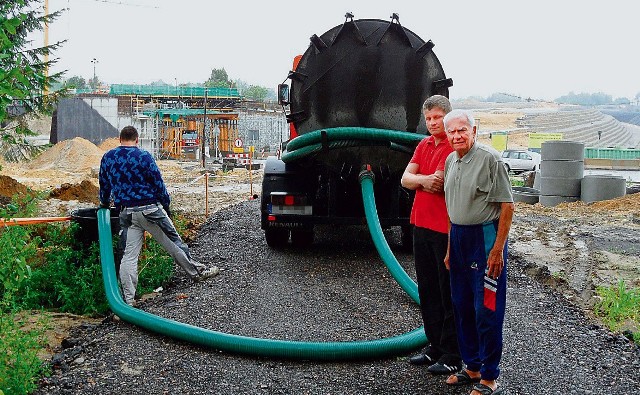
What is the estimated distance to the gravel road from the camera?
465 centimetres

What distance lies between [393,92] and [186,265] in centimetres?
306

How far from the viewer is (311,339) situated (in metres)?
5.63

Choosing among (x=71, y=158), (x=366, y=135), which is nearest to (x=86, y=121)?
(x=71, y=158)

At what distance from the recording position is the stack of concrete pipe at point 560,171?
18.0 metres

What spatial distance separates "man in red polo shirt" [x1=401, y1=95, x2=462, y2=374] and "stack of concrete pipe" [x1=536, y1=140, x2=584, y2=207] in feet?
46.1

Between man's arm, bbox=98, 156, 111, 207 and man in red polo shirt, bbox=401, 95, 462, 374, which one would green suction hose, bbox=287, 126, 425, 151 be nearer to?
man's arm, bbox=98, 156, 111, 207

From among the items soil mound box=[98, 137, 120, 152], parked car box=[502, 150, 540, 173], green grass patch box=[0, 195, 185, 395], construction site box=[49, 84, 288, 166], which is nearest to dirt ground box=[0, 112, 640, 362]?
green grass patch box=[0, 195, 185, 395]

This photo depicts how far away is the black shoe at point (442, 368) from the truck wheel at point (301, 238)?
4.87 m

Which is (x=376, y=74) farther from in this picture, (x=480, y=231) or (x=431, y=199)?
(x=480, y=231)

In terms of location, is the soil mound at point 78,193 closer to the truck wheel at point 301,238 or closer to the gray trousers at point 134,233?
the truck wheel at point 301,238

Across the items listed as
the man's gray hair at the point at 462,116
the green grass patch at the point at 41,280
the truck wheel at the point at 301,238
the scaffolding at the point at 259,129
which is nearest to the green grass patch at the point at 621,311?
the man's gray hair at the point at 462,116

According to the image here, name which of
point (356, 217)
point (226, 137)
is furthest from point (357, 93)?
point (226, 137)

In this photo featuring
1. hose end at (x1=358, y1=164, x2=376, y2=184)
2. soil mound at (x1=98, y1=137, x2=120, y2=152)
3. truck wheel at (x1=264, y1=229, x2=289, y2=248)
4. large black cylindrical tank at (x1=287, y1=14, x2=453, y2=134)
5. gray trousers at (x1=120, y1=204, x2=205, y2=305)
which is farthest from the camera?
soil mound at (x1=98, y1=137, x2=120, y2=152)

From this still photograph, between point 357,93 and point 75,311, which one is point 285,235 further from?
point 75,311
